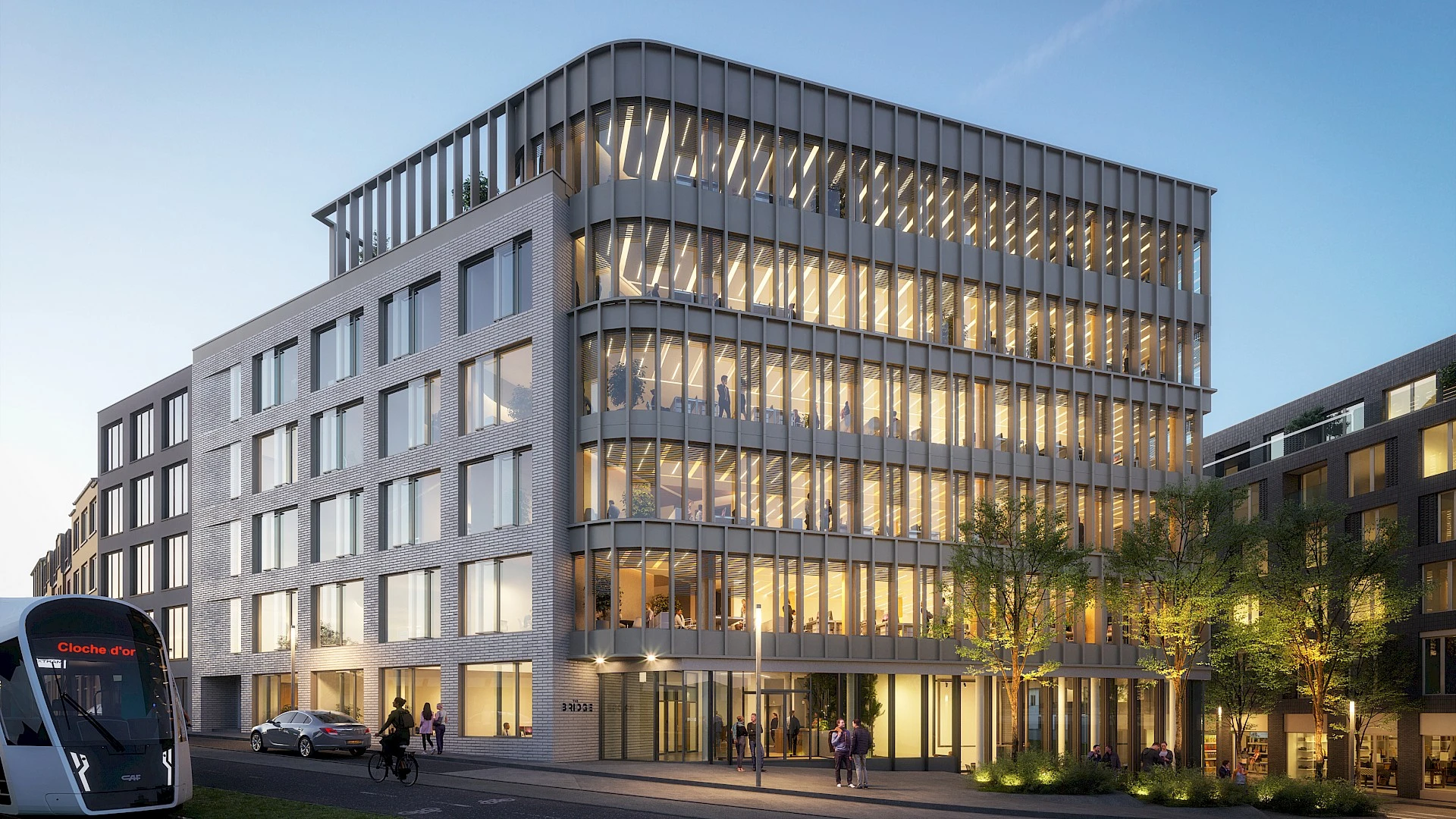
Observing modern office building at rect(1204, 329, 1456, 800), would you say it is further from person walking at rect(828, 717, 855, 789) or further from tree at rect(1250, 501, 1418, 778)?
person walking at rect(828, 717, 855, 789)

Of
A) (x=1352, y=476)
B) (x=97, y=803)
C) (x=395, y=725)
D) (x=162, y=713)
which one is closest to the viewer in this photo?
(x=97, y=803)

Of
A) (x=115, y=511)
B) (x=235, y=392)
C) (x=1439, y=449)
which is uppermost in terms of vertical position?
(x=235, y=392)

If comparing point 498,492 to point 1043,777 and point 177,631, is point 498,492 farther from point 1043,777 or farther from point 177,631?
point 177,631

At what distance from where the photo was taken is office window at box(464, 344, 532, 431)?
157 ft

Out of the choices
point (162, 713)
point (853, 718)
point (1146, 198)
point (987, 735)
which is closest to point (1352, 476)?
point (1146, 198)

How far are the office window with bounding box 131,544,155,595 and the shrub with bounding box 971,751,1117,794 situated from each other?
54.4 metres

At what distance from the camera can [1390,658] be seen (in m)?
63.4

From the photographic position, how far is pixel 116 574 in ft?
277

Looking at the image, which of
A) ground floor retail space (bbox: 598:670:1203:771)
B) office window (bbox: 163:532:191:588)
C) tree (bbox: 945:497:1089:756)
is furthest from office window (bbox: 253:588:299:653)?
tree (bbox: 945:497:1089:756)

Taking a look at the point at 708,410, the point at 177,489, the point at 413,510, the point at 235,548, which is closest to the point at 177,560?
the point at 177,489

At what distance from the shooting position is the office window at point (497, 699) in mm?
46500

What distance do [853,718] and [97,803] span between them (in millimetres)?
30007

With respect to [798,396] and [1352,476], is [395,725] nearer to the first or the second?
[798,396]

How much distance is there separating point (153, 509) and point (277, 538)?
20.3 metres
